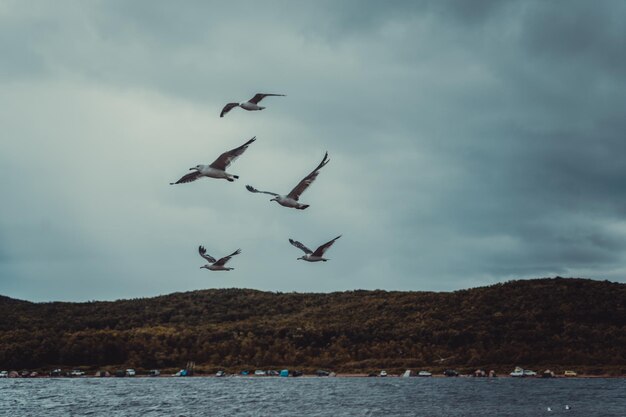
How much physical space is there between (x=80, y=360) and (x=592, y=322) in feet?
262

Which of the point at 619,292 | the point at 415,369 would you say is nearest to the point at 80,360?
the point at 415,369

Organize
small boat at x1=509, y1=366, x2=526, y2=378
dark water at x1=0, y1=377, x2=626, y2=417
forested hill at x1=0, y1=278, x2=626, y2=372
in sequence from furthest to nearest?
forested hill at x1=0, y1=278, x2=626, y2=372, small boat at x1=509, y1=366, x2=526, y2=378, dark water at x1=0, y1=377, x2=626, y2=417

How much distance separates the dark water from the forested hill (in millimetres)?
10048

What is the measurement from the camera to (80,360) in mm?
131875

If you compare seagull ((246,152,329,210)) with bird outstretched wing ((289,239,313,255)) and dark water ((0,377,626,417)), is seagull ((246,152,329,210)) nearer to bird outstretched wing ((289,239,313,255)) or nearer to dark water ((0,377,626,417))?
bird outstretched wing ((289,239,313,255))

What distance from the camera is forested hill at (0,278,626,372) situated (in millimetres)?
120438

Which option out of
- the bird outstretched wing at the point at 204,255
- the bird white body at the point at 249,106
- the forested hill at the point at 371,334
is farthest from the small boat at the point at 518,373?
the bird white body at the point at 249,106

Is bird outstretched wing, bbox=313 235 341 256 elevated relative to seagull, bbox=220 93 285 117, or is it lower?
lower

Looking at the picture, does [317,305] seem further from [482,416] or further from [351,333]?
[482,416]

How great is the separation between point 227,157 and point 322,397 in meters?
62.3

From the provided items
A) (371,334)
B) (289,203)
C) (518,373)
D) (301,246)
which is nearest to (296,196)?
(289,203)

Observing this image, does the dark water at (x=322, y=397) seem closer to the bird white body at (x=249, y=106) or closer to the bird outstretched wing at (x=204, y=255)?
the bird outstretched wing at (x=204, y=255)

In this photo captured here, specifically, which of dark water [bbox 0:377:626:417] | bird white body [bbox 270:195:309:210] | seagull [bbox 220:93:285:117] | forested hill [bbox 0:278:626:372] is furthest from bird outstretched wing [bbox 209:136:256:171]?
forested hill [bbox 0:278:626:372]

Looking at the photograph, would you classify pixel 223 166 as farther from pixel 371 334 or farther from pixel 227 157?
pixel 371 334
